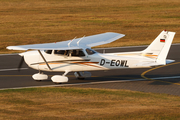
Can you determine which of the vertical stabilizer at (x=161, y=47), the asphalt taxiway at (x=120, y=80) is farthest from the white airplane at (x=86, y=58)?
the asphalt taxiway at (x=120, y=80)

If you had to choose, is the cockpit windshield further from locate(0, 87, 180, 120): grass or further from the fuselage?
locate(0, 87, 180, 120): grass

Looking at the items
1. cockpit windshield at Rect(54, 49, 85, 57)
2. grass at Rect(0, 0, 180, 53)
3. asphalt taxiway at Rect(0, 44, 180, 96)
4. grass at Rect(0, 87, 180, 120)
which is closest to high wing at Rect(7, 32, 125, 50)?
cockpit windshield at Rect(54, 49, 85, 57)

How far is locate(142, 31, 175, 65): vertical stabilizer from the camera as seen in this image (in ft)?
59.7

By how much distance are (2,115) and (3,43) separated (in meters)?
21.0

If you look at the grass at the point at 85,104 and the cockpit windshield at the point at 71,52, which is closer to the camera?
the grass at the point at 85,104

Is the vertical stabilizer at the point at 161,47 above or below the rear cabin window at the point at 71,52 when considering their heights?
above

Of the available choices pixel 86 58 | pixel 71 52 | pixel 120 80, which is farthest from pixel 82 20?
pixel 86 58

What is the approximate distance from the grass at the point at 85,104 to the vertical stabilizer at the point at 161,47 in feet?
7.57

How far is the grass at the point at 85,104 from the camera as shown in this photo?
515 inches

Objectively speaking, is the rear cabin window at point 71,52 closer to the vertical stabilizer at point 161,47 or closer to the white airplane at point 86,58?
the white airplane at point 86,58

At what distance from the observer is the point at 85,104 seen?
1487cm

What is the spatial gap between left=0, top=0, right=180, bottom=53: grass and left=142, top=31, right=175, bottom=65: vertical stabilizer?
13618mm

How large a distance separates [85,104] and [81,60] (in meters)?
4.17

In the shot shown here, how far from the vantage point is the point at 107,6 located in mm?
57875
